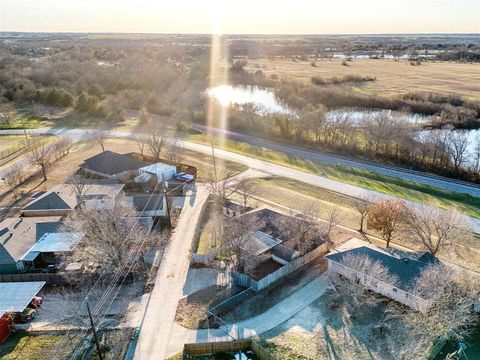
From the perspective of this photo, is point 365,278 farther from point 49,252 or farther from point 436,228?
point 49,252

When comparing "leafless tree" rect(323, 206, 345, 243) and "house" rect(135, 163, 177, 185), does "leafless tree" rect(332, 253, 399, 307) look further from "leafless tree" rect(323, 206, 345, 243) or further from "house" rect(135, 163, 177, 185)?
"house" rect(135, 163, 177, 185)

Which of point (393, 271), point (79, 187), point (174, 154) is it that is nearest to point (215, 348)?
point (393, 271)

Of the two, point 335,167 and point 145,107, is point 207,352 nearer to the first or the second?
point 335,167

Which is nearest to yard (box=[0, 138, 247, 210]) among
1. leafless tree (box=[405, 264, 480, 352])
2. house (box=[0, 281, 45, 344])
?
house (box=[0, 281, 45, 344])

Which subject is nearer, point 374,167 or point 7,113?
point 374,167

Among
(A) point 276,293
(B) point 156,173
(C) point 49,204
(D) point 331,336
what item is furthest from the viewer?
(B) point 156,173

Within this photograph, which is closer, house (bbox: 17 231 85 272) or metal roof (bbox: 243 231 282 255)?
metal roof (bbox: 243 231 282 255)

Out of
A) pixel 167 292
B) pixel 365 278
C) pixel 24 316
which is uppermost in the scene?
pixel 365 278
